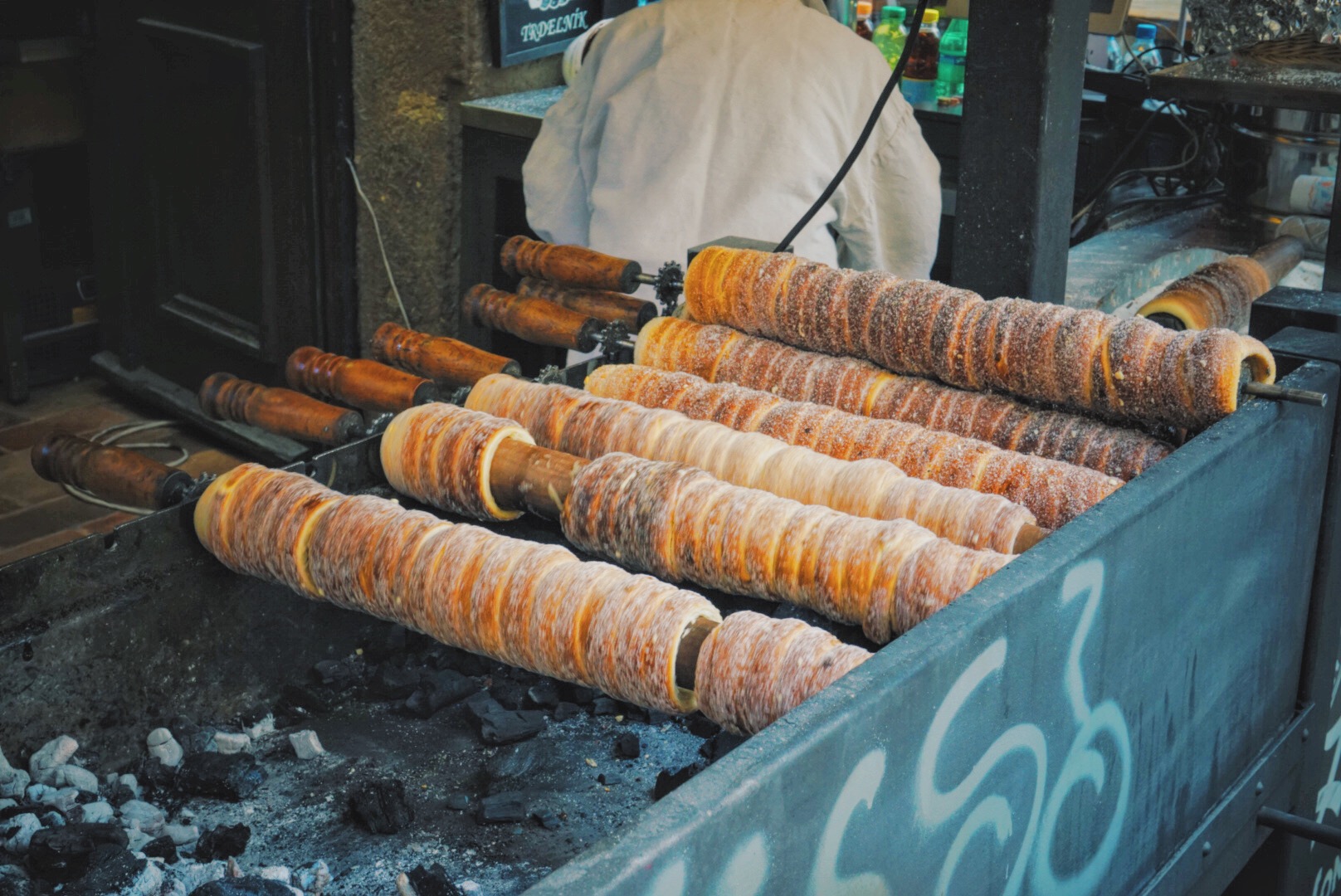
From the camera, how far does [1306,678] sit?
1942 mm

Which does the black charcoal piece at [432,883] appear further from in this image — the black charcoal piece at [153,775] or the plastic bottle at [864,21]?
the plastic bottle at [864,21]

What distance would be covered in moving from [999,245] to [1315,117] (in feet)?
6.44

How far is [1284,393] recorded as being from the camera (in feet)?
5.32

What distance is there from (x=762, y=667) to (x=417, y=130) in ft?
12.0

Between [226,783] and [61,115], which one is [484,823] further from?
[61,115]

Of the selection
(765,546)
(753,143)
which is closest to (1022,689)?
(765,546)

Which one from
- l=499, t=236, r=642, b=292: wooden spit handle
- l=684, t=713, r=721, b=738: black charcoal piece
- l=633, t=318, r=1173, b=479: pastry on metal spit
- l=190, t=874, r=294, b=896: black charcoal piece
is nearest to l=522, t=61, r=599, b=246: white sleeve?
l=499, t=236, r=642, b=292: wooden spit handle

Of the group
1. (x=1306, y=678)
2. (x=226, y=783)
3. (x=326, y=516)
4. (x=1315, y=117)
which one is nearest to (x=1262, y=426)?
(x=1306, y=678)

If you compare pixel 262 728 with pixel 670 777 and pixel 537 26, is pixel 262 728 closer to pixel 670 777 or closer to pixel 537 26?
pixel 670 777

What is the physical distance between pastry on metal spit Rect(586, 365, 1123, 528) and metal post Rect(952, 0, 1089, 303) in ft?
1.44

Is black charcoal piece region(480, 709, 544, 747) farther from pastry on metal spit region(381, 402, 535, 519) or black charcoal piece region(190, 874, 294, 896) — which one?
black charcoal piece region(190, 874, 294, 896)

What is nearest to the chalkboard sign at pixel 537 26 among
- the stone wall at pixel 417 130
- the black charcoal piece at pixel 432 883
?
the stone wall at pixel 417 130

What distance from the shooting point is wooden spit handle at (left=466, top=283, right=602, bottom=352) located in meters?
2.34

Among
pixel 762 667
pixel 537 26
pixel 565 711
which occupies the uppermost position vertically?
pixel 537 26
